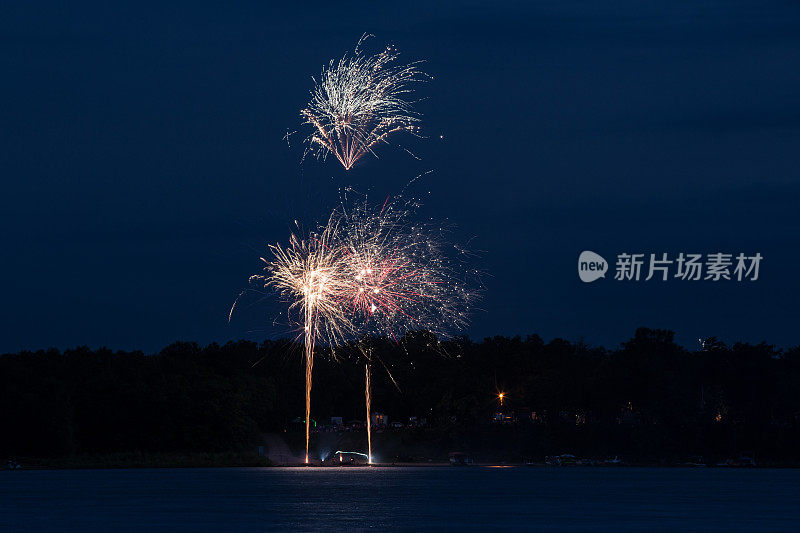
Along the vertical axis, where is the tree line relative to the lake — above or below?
above

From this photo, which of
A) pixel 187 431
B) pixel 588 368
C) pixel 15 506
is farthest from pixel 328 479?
pixel 588 368

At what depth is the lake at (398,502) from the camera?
2306 inches

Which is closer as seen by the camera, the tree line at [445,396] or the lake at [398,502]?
the lake at [398,502]

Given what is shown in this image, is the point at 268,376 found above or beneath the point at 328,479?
above

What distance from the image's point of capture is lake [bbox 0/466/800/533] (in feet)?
192

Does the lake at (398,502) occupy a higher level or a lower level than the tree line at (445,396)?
lower

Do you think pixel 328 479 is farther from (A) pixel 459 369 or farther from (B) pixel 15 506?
(A) pixel 459 369

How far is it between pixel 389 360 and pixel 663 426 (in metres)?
47.5

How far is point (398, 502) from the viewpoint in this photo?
73.6 m

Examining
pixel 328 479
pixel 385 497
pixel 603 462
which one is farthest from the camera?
pixel 603 462

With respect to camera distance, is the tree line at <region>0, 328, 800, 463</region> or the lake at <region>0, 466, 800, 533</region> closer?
the lake at <region>0, 466, 800, 533</region>

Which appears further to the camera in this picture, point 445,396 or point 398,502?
point 445,396

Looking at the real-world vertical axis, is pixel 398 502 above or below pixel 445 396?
below

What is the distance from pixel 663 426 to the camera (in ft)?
467
